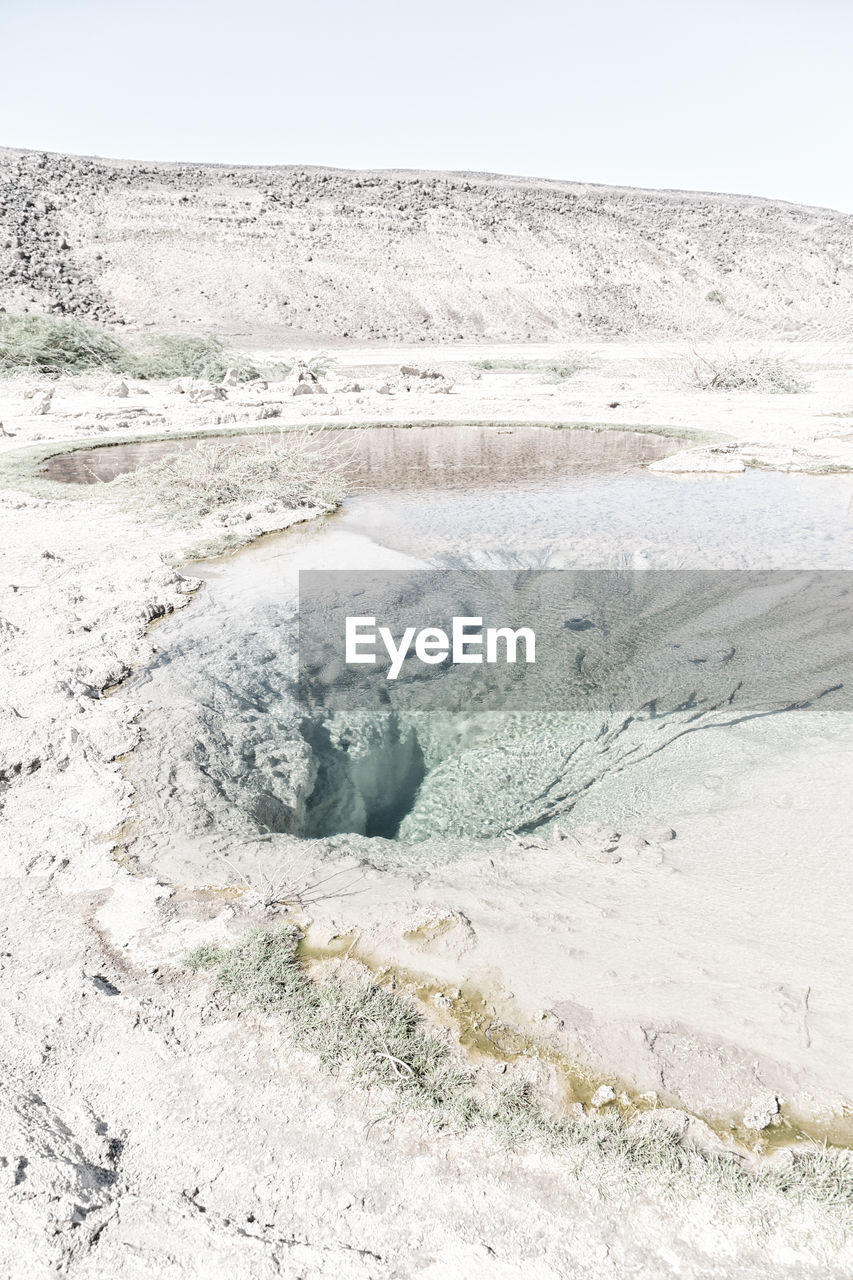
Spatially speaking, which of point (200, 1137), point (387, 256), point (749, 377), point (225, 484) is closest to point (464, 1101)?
point (200, 1137)

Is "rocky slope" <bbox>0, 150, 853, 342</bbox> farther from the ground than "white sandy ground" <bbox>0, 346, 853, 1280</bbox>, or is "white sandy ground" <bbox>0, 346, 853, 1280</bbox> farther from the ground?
"rocky slope" <bbox>0, 150, 853, 342</bbox>

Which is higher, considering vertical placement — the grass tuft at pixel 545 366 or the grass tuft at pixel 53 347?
the grass tuft at pixel 53 347

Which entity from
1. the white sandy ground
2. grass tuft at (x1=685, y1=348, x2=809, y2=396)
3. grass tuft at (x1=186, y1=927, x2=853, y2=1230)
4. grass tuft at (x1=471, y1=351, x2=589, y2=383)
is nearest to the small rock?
grass tuft at (x1=186, y1=927, x2=853, y2=1230)

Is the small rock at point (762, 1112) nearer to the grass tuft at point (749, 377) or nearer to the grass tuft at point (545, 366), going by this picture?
the grass tuft at point (749, 377)

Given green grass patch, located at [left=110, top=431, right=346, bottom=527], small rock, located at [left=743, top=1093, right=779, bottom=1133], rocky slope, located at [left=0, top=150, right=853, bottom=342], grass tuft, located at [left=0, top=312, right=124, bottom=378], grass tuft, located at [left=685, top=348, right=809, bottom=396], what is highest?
rocky slope, located at [left=0, top=150, right=853, bottom=342]

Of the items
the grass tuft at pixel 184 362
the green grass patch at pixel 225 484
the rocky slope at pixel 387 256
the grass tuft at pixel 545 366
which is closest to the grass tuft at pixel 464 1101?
the green grass patch at pixel 225 484

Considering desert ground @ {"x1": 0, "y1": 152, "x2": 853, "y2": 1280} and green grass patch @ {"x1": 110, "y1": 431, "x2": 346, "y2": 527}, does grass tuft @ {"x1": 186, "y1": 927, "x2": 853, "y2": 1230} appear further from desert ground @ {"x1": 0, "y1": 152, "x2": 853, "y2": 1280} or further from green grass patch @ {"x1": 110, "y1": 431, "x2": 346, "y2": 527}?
green grass patch @ {"x1": 110, "y1": 431, "x2": 346, "y2": 527}

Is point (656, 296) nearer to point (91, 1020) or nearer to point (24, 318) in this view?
point (24, 318)

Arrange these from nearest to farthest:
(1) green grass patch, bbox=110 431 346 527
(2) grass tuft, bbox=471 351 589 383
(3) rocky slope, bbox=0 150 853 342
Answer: (1) green grass patch, bbox=110 431 346 527 → (2) grass tuft, bbox=471 351 589 383 → (3) rocky slope, bbox=0 150 853 342

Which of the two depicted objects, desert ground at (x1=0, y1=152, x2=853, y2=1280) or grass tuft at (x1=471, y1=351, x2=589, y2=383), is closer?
desert ground at (x1=0, y1=152, x2=853, y2=1280)
